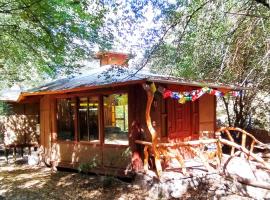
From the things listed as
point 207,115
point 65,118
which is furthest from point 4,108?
point 207,115

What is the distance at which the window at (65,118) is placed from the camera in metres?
10.9

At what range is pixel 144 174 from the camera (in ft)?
27.7

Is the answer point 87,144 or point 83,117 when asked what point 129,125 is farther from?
point 83,117

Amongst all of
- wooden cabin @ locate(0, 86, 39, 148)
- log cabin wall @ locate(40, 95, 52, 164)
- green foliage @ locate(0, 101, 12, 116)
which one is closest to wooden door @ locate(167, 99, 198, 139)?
log cabin wall @ locate(40, 95, 52, 164)

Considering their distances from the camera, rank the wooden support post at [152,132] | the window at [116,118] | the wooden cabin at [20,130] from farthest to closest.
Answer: the wooden cabin at [20,130] → the window at [116,118] → the wooden support post at [152,132]

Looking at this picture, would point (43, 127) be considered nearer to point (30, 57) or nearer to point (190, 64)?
point (30, 57)

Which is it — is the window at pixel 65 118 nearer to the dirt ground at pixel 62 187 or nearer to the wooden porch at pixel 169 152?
the dirt ground at pixel 62 187

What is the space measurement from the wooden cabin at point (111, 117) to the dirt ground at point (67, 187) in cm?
51

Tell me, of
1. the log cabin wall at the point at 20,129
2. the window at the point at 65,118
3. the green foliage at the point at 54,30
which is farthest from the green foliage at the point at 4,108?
the window at the point at 65,118

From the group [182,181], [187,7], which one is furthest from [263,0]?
[182,181]

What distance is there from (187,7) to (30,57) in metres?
8.75

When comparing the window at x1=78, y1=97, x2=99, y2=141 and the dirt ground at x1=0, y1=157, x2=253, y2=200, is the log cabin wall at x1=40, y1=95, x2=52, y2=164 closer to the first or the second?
the dirt ground at x1=0, y1=157, x2=253, y2=200

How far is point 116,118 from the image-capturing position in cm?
953

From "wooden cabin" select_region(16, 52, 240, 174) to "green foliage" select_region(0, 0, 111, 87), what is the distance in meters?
1.18
